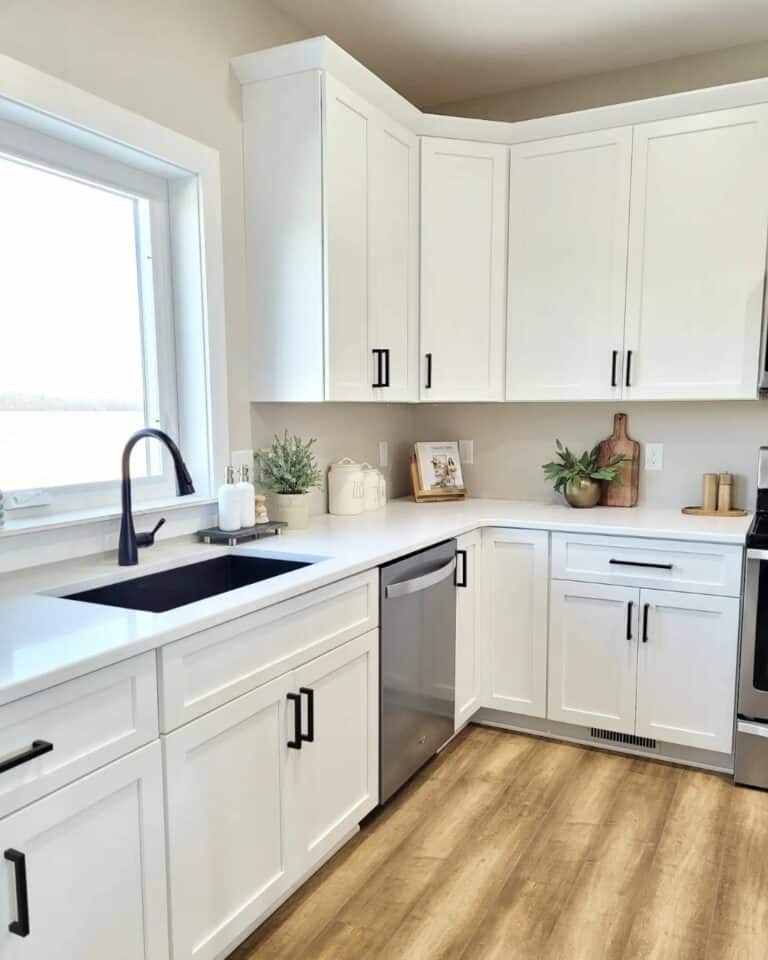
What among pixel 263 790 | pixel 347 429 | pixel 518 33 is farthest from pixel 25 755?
pixel 518 33

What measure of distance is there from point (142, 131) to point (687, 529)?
2.15 meters

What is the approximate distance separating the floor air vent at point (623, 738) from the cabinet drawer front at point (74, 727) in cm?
194

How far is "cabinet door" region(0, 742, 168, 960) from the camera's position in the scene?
1.17m

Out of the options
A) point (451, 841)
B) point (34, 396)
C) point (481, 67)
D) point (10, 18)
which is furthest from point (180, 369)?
point (481, 67)

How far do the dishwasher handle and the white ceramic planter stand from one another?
0.48m

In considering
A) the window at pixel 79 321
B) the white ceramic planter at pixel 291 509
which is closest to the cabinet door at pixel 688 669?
the white ceramic planter at pixel 291 509

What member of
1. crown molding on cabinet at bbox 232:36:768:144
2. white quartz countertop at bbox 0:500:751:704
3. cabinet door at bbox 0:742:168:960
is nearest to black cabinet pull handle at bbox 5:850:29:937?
cabinet door at bbox 0:742:168:960

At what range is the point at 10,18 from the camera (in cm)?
173

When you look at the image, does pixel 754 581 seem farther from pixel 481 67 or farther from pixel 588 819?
pixel 481 67

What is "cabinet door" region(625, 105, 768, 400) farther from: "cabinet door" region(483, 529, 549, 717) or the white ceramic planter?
the white ceramic planter

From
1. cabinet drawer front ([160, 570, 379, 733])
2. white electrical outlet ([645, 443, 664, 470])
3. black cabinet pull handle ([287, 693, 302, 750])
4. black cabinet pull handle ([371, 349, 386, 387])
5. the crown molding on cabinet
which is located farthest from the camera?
white electrical outlet ([645, 443, 664, 470])

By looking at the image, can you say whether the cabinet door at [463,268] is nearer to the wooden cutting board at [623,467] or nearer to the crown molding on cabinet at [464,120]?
the crown molding on cabinet at [464,120]

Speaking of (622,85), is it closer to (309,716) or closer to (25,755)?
(309,716)

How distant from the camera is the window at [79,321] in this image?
6.25ft
